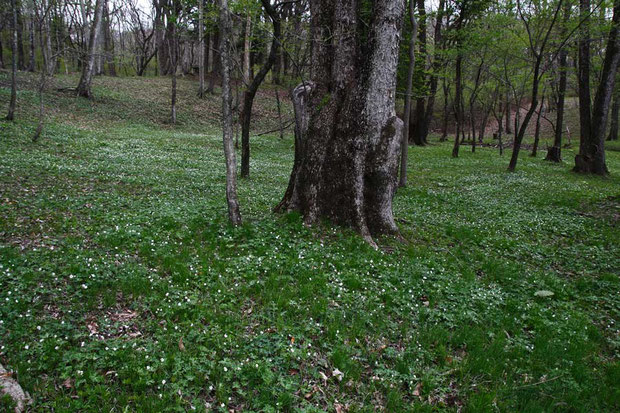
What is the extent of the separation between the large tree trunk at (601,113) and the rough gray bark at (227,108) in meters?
18.4

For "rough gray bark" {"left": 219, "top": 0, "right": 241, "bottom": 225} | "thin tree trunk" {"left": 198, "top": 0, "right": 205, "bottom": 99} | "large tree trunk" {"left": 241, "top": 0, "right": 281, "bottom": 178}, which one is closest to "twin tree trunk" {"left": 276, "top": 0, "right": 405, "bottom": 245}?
"rough gray bark" {"left": 219, "top": 0, "right": 241, "bottom": 225}

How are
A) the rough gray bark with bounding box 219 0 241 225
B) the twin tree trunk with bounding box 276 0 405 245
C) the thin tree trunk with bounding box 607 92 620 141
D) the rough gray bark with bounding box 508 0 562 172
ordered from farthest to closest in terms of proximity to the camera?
the thin tree trunk with bounding box 607 92 620 141, the rough gray bark with bounding box 508 0 562 172, the twin tree trunk with bounding box 276 0 405 245, the rough gray bark with bounding box 219 0 241 225

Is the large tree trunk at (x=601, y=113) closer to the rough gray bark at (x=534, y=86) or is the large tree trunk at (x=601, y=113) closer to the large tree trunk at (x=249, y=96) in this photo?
the rough gray bark at (x=534, y=86)

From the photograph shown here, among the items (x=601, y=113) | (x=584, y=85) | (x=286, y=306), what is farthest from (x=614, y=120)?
(x=286, y=306)

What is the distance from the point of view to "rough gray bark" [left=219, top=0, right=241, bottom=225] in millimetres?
7297

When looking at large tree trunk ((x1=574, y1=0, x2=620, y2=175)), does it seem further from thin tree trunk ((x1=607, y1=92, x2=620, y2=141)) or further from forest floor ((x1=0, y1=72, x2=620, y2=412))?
thin tree trunk ((x1=607, y1=92, x2=620, y2=141))

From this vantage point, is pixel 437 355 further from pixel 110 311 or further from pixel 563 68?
pixel 563 68

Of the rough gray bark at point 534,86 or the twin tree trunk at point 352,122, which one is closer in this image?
the twin tree trunk at point 352,122

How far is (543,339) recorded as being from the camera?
5406 millimetres

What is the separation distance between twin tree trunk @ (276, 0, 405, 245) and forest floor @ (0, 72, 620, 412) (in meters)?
0.69

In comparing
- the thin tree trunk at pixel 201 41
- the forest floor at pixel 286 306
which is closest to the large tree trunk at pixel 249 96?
the forest floor at pixel 286 306

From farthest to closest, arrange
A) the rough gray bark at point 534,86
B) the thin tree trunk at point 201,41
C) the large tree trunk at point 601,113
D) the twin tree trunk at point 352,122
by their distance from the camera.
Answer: the thin tree trunk at point 201,41 < the rough gray bark at point 534,86 < the large tree trunk at point 601,113 < the twin tree trunk at point 352,122

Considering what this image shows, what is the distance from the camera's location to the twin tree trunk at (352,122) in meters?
8.00

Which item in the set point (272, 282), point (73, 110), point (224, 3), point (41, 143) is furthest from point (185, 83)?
point (272, 282)
